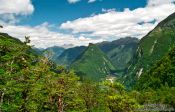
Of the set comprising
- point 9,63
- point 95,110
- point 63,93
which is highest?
point 9,63

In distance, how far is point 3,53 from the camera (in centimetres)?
5400

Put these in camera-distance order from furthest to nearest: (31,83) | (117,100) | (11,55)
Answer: (117,100) → (31,83) → (11,55)

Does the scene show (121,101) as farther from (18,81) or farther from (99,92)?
(18,81)

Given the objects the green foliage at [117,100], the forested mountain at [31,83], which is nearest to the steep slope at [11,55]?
the forested mountain at [31,83]

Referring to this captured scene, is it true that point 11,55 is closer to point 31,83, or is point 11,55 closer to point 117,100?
point 31,83

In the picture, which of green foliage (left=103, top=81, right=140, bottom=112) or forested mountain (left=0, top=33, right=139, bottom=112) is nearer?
forested mountain (left=0, top=33, right=139, bottom=112)

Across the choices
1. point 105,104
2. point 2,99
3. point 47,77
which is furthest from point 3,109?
point 105,104

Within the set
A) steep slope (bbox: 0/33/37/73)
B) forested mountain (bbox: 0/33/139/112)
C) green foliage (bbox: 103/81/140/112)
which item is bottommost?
green foliage (bbox: 103/81/140/112)

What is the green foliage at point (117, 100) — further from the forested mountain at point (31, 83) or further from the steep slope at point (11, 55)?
the steep slope at point (11, 55)

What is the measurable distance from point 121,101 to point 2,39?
52730mm

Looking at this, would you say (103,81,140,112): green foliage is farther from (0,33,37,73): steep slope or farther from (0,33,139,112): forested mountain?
(0,33,37,73): steep slope

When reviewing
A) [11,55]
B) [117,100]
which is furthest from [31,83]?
[117,100]

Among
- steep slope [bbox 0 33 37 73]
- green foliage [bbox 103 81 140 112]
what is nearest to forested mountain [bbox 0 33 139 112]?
steep slope [bbox 0 33 37 73]

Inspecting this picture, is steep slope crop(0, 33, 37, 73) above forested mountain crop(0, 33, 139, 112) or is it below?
above
